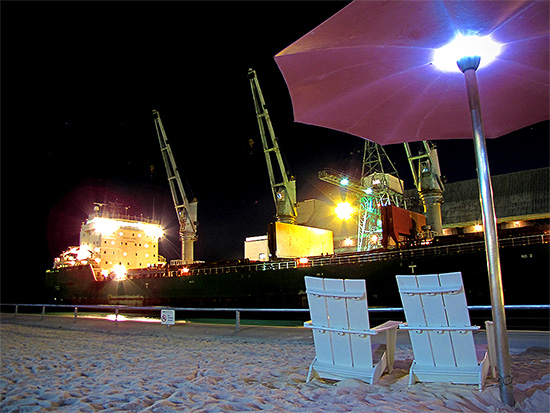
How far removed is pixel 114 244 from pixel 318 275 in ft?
80.0

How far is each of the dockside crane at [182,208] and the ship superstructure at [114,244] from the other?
3635 mm

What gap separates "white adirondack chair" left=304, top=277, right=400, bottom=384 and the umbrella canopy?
199cm

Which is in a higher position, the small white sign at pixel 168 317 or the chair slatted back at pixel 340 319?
the chair slatted back at pixel 340 319

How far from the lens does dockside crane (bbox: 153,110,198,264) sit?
40.8m

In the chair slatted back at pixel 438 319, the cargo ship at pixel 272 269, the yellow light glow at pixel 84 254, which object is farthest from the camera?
the yellow light glow at pixel 84 254

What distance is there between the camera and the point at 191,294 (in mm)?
24828

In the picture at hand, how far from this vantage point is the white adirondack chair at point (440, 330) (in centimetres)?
311

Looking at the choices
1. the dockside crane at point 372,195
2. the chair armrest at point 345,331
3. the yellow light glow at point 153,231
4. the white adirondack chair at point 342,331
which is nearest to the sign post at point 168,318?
the white adirondack chair at point 342,331

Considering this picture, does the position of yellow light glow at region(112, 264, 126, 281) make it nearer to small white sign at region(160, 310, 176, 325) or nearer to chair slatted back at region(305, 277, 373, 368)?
small white sign at region(160, 310, 176, 325)

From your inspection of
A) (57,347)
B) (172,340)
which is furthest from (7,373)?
(172,340)

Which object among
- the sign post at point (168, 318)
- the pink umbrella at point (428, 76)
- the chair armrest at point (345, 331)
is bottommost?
the sign post at point (168, 318)

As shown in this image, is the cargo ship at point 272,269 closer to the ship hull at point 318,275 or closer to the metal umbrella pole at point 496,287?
the ship hull at point 318,275

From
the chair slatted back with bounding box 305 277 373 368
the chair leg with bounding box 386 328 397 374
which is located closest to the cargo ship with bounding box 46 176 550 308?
the chair leg with bounding box 386 328 397 374

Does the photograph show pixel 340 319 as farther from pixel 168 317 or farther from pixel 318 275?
pixel 318 275
